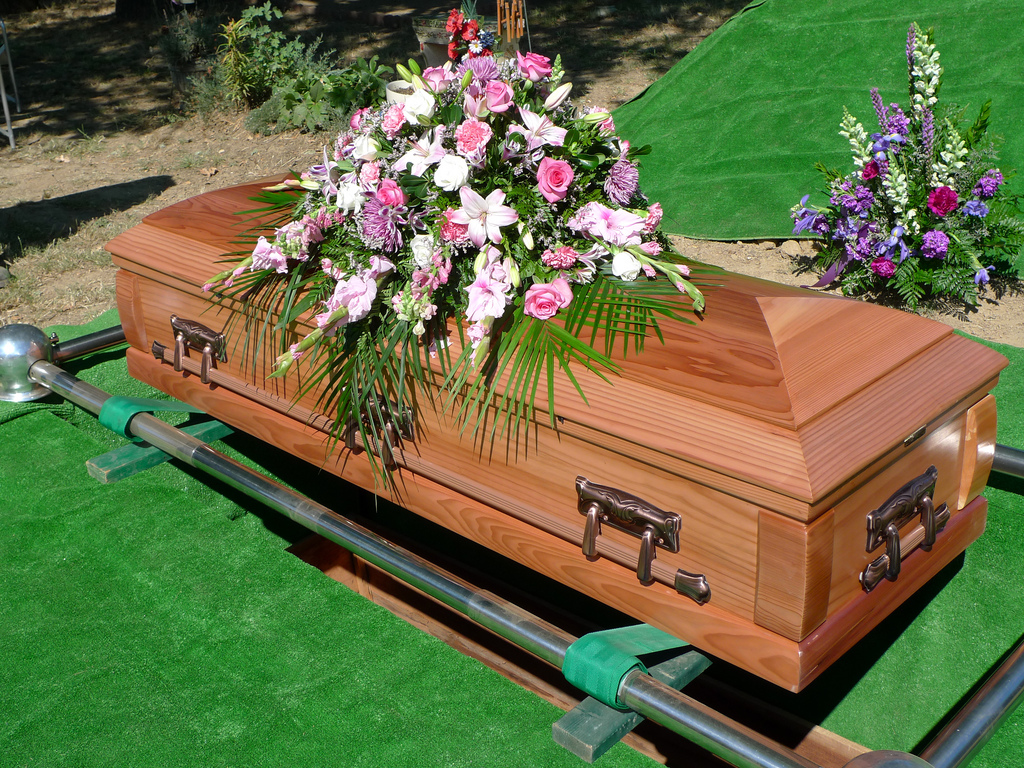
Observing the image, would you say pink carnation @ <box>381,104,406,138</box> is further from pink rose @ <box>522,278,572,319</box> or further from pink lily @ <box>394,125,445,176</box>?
pink rose @ <box>522,278,572,319</box>

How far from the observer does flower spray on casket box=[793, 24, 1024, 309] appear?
3.75m

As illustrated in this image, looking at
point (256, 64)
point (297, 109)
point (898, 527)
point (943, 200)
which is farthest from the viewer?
point (256, 64)

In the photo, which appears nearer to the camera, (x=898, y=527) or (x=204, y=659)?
(x=898, y=527)

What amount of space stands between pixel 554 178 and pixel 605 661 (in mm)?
862

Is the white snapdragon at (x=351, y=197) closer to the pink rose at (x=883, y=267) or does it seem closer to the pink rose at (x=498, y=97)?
the pink rose at (x=498, y=97)

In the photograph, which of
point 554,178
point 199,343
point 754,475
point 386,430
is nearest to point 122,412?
point 199,343

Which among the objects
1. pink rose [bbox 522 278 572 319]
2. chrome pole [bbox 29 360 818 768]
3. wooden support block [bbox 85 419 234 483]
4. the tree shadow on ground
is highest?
pink rose [bbox 522 278 572 319]

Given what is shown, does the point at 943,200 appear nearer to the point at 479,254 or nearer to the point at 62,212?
the point at 479,254

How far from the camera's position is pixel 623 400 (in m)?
1.45

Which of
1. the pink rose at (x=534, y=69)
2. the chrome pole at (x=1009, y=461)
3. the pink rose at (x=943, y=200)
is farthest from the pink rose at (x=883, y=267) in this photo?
the pink rose at (x=534, y=69)

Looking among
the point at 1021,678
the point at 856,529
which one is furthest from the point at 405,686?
the point at 1021,678

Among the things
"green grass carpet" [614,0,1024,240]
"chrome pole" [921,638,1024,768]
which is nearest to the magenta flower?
"chrome pole" [921,638,1024,768]

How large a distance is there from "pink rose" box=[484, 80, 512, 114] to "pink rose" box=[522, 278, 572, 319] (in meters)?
0.36

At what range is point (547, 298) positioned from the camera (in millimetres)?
1575
